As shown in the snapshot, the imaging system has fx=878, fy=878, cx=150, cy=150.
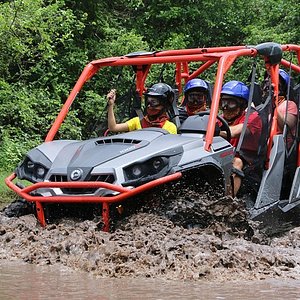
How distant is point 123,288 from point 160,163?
1.46 metres

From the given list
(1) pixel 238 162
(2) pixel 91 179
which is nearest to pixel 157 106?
(1) pixel 238 162

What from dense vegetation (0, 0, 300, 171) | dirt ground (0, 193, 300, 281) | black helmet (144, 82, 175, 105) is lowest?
dense vegetation (0, 0, 300, 171)

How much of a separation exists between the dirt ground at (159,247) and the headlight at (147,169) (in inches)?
11.1

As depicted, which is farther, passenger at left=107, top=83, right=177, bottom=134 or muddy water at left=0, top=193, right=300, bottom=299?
passenger at left=107, top=83, right=177, bottom=134

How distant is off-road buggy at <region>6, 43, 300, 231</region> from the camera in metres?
6.24

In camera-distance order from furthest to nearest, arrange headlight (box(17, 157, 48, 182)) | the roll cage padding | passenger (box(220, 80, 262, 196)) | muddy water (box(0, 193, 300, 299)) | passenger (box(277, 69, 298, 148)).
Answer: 1. passenger (box(277, 69, 298, 148))
2. the roll cage padding
3. passenger (box(220, 80, 262, 196))
4. headlight (box(17, 157, 48, 182))
5. muddy water (box(0, 193, 300, 299))

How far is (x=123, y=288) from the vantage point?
5.05m

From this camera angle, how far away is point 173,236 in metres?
5.91

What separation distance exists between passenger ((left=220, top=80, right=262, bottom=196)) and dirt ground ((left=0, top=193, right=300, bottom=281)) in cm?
58

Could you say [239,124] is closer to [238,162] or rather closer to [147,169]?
[238,162]

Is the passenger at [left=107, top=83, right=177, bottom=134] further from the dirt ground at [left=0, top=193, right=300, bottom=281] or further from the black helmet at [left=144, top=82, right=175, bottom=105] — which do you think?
the dirt ground at [left=0, top=193, right=300, bottom=281]

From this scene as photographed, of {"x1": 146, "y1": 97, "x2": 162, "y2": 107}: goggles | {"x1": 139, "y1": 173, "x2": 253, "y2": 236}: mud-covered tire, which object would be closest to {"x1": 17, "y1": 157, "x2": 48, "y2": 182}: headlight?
{"x1": 139, "y1": 173, "x2": 253, "y2": 236}: mud-covered tire

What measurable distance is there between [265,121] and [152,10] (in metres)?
12.8

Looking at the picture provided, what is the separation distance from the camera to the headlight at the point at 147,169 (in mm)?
6254
